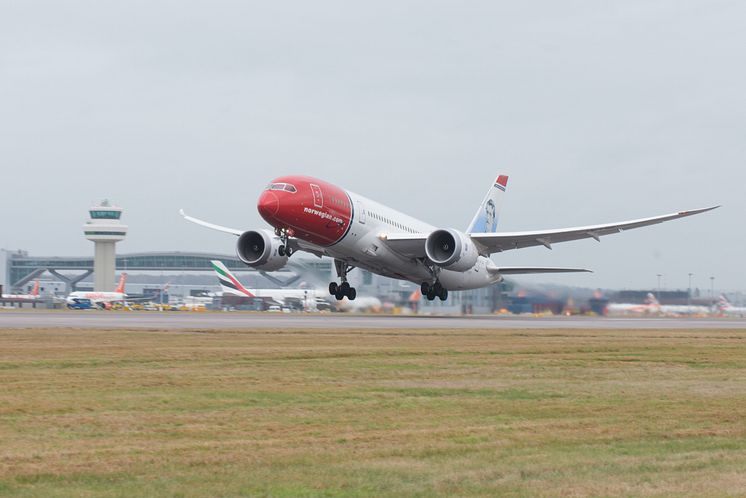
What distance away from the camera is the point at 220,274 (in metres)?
122

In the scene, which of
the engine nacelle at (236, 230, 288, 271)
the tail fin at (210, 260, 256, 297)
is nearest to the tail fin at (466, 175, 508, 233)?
the engine nacelle at (236, 230, 288, 271)

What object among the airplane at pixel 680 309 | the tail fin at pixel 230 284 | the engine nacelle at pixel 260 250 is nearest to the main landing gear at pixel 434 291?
→ the engine nacelle at pixel 260 250

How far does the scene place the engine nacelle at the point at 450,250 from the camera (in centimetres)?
5031

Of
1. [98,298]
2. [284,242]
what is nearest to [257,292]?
[98,298]

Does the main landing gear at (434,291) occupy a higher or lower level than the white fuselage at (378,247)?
lower

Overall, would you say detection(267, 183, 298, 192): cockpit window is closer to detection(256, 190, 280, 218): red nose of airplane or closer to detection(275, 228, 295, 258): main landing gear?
detection(256, 190, 280, 218): red nose of airplane

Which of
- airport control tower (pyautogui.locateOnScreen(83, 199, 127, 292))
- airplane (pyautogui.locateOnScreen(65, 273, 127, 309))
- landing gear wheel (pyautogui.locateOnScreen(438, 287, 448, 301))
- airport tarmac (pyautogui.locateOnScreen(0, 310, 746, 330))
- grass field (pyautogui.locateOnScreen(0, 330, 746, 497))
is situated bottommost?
grass field (pyautogui.locateOnScreen(0, 330, 746, 497))

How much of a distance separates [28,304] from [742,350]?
106044mm

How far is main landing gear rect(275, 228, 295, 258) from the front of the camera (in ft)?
154

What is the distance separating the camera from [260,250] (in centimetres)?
5259

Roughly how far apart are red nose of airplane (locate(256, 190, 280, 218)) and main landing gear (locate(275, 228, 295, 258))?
5.47ft

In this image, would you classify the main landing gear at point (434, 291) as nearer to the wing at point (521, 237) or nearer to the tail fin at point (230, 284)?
the wing at point (521, 237)

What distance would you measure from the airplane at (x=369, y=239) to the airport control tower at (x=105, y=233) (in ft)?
340

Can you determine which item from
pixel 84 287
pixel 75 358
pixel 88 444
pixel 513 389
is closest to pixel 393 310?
pixel 75 358
